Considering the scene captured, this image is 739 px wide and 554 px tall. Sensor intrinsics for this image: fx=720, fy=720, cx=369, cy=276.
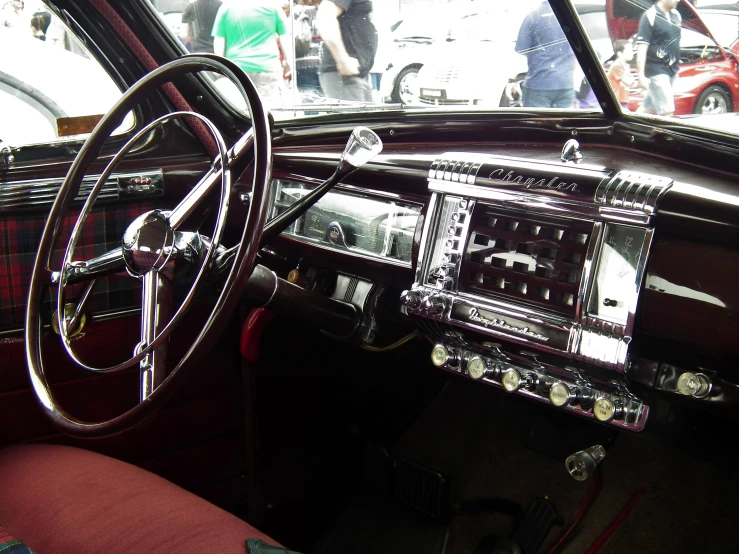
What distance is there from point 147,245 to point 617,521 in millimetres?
1370

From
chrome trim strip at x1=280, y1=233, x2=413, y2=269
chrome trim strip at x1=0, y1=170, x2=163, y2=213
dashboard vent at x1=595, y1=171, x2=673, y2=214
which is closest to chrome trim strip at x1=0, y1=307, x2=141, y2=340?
chrome trim strip at x1=0, y1=170, x2=163, y2=213

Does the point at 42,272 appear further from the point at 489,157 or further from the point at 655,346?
the point at 655,346

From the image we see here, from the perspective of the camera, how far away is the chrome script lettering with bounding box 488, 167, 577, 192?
1.29 metres

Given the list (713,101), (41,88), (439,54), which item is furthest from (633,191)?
(41,88)

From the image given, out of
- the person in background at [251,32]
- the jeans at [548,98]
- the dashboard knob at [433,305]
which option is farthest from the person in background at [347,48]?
the dashboard knob at [433,305]

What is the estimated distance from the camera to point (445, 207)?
1466 mm

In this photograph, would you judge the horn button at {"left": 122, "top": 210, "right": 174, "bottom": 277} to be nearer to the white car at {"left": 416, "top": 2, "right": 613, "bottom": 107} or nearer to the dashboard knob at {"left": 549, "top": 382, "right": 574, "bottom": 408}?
the dashboard knob at {"left": 549, "top": 382, "right": 574, "bottom": 408}

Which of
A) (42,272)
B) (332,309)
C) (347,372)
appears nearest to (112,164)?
(42,272)

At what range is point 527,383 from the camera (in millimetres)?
1417

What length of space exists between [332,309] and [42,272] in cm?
63

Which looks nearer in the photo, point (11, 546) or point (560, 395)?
point (11, 546)

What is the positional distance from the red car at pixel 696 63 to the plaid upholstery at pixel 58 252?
1189 mm

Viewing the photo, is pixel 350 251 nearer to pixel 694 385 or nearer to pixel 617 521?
pixel 694 385

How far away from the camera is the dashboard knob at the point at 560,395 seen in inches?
53.7
